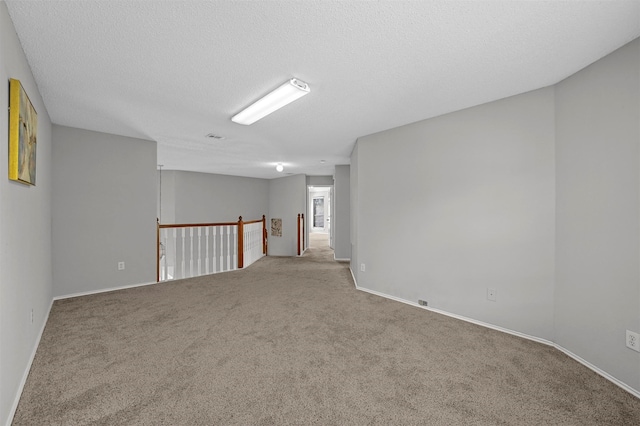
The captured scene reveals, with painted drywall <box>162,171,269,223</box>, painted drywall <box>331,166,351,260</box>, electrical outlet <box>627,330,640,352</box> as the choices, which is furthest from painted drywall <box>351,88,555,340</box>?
painted drywall <box>162,171,269,223</box>

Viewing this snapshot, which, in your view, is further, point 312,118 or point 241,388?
point 312,118

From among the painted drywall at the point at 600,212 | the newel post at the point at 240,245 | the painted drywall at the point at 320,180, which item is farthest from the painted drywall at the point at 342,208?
the painted drywall at the point at 600,212

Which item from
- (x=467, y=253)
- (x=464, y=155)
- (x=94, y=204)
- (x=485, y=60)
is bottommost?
(x=467, y=253)

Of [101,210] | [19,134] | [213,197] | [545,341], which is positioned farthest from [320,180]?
[19,134]

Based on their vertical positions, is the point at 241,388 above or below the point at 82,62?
below

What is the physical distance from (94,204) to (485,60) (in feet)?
16.2

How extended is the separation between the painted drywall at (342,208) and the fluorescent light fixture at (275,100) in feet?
11.8

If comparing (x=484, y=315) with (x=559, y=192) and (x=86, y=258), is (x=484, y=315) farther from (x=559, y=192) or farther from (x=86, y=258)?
(x=86, y=258)

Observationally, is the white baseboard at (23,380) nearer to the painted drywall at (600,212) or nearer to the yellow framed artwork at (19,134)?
the yellow framed artwork at (19,134)

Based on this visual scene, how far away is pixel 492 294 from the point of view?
265cm

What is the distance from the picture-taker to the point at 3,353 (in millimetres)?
1396

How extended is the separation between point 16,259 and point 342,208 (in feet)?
17.5

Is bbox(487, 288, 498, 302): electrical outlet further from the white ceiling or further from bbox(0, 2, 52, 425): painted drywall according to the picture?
bbox(0, 2, 52, 425): painted drywall

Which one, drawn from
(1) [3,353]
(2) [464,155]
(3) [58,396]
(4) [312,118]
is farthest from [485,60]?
(3) [58,396]
